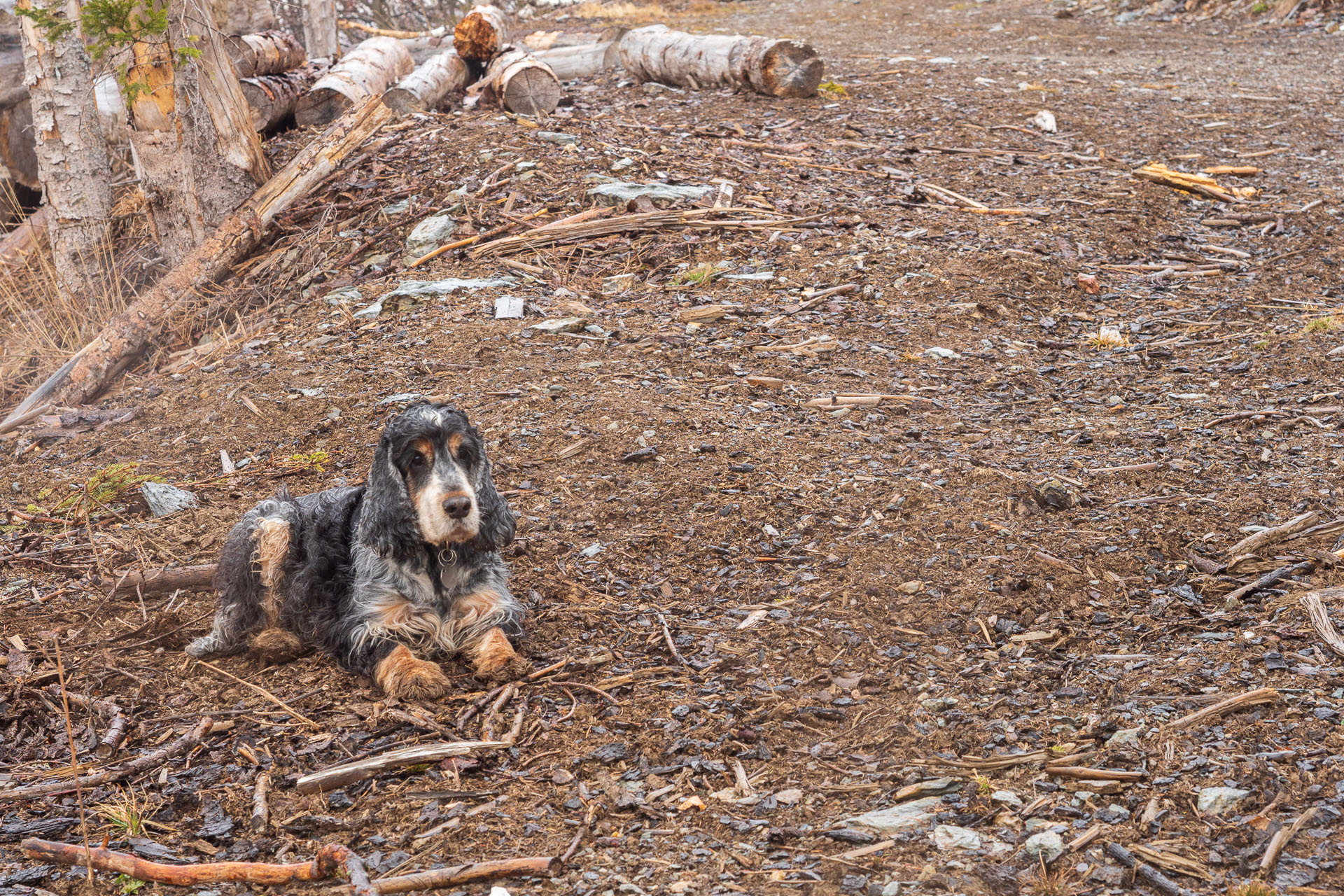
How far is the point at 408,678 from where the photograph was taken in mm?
4566

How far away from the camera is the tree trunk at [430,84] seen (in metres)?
12.8

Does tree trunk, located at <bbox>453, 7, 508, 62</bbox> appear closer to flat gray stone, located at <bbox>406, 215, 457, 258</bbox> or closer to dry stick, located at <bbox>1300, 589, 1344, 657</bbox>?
flat gray stone, located at <bbox>406, 215, 457, 258</bbox>

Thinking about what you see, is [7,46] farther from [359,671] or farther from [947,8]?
[947,8]

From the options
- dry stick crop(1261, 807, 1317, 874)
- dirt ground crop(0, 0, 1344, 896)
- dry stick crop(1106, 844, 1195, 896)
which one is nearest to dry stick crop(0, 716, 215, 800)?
dirt ground crop(0, 0, 1344, 896)

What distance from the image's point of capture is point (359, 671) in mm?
4758

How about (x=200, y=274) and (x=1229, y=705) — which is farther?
(x=200, y=274)

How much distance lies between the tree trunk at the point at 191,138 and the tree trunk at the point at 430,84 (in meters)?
2.37

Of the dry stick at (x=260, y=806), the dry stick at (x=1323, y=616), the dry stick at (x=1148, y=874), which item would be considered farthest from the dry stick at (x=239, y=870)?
the dry stick at (x=1323, y=616)

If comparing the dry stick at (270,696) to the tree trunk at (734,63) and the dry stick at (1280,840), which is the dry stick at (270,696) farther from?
the tree trunk at (734,63)

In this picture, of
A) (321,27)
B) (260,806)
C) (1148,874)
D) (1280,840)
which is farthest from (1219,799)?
(321,27)

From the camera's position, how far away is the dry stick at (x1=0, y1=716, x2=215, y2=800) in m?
4.05

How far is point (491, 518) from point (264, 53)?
37.6ft

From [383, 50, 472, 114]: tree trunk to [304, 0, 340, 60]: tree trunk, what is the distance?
426 cm

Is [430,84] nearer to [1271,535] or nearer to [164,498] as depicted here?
[164,498]
